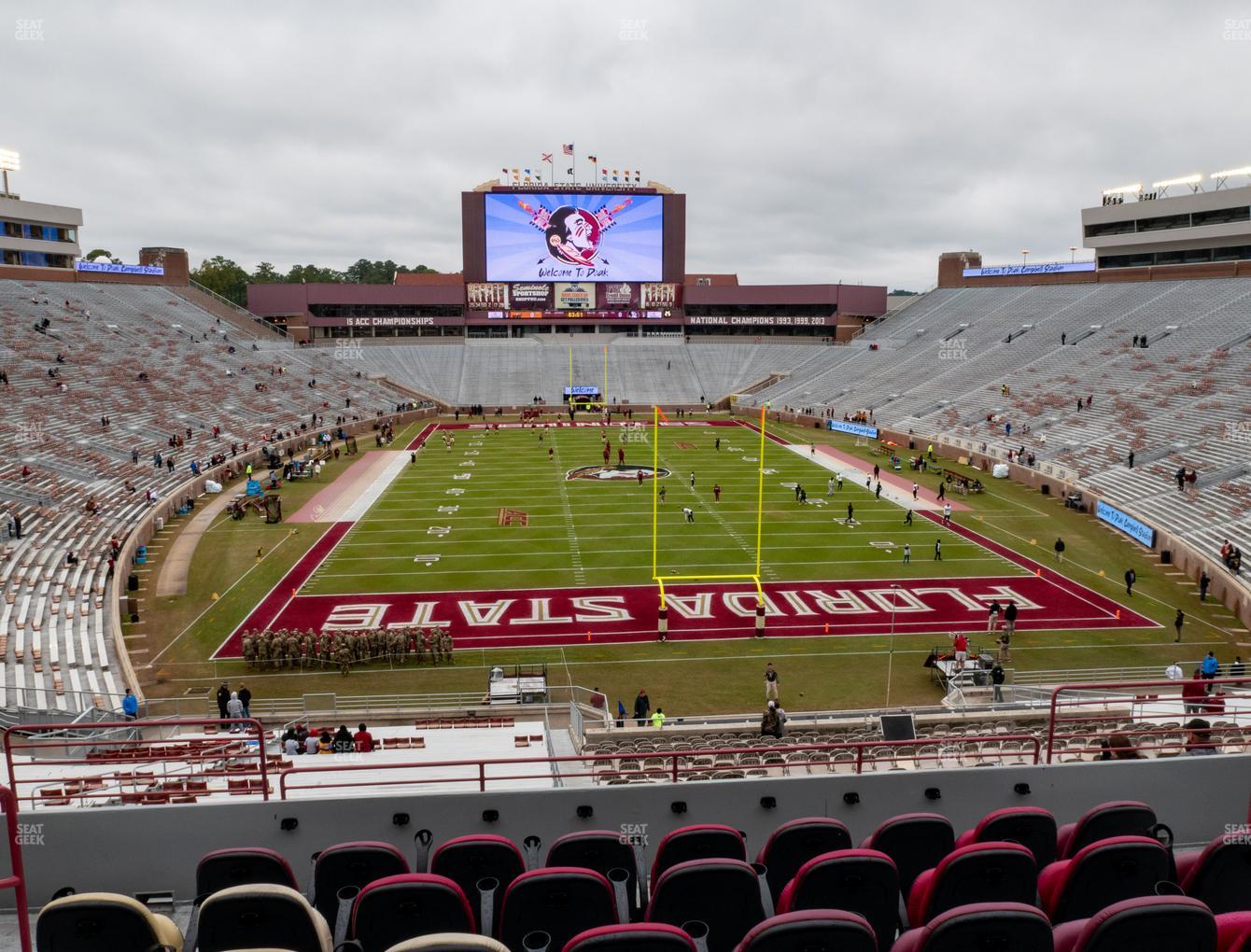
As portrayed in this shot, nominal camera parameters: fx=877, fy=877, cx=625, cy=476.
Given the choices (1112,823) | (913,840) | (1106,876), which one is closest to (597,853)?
(913,840)

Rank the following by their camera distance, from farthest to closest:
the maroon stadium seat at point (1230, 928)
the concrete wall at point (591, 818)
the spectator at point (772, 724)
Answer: the spectator at point (772, 724), the concrete wall at point (591, 818), the maroon stadium seat at point (1230, 928)

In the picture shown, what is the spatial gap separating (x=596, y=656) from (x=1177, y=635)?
13.2 m

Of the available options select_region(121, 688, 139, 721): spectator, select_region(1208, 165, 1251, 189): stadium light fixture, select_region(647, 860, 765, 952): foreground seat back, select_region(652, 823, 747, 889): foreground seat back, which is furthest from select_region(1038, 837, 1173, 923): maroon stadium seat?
select_region(1208, 165, 1251, 189): stadium light fixture

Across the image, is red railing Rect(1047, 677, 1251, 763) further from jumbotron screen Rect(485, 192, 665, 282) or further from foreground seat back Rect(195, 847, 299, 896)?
jumbotron screen Rect(485, 192, 665, 282)

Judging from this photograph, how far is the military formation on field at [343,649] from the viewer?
61.4 feet

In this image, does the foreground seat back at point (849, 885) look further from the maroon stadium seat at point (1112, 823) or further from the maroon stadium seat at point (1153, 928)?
the maroon stadium seat at point (1112, 823)

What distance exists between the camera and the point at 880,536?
2895cm

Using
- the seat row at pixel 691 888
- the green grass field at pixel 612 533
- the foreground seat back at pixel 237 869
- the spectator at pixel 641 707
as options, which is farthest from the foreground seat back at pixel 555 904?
the green grass field at pixel 612 533

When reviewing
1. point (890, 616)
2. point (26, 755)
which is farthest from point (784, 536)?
point (26, 755)

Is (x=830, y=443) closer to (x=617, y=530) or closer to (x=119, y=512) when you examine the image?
(x=617, y=530)

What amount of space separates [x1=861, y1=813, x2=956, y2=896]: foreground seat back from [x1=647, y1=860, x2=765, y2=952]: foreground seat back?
3.98 feet

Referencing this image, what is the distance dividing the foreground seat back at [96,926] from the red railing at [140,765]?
2.11 m

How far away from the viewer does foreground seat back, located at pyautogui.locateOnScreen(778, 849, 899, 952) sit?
4.29 metres

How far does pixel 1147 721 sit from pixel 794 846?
426 inches
